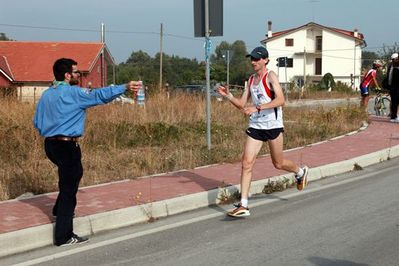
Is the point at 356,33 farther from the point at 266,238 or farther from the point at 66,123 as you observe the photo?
the point at 66,123

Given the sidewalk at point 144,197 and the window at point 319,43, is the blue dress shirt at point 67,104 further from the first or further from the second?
the window at point 319,43

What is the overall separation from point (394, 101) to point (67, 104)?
1371 cm

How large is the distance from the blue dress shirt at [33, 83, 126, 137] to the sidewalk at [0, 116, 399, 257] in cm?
110

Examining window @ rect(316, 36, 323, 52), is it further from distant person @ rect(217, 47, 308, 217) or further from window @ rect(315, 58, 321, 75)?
distant person @ rect(217, 47, 308, 217)

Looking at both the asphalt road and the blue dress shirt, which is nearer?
the asphalt road

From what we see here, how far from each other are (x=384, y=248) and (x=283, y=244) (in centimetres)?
101

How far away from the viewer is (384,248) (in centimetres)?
570

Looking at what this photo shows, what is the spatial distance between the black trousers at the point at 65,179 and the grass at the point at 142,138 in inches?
80.8

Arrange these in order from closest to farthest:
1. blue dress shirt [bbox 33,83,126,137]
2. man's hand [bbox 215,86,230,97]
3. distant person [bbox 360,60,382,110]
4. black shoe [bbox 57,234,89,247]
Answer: blue dress shirt [bbox 33,83,126,137]
black shoe [bbox 57,234,89,247]
man's hand [bbox 215,86,230,97]
distant person [bbox 360,60,382,110]

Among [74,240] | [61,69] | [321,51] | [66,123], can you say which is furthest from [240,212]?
[321,51]

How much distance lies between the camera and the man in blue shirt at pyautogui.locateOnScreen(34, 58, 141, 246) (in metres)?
5.75

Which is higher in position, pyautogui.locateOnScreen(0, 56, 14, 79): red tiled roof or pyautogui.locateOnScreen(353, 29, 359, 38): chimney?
pyautogui.locateOnScreen(353, 29, 359, 38): chimney

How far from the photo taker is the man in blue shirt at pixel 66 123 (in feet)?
18.9

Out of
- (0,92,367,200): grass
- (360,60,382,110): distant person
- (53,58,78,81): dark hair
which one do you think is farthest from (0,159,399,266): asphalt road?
(360,60,382,110): distant person
